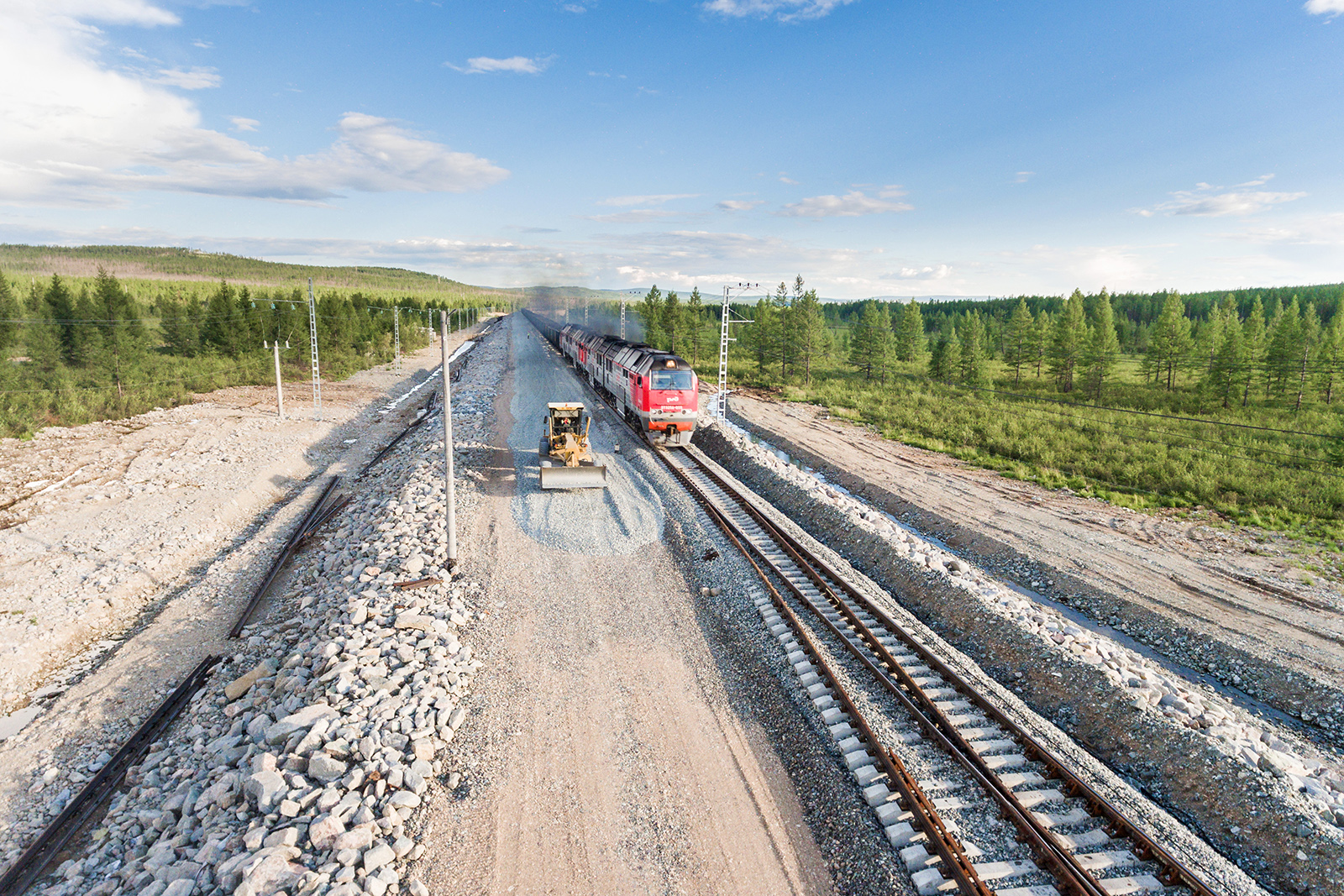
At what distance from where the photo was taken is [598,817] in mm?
7914

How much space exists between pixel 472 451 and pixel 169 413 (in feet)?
74.5

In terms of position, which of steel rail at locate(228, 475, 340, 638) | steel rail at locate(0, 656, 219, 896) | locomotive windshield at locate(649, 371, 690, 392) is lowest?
steel rail at locate(0, 656, 219, 896)

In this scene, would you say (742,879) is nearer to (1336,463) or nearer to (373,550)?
(373,550)

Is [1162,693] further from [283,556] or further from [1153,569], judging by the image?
[283,556]

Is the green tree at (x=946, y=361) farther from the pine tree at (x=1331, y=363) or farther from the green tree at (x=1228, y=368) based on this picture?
the pine tree at (x=1331, y=363)

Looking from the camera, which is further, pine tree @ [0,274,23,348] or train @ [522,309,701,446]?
pine tree @ [0,274,23,348]

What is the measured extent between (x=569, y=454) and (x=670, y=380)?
6370mm

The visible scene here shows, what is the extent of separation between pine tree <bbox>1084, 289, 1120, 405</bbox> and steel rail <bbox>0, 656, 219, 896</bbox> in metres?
59.4

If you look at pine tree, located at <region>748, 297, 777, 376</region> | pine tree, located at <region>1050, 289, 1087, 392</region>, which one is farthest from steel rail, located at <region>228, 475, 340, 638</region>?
pine tree, located at <region>1050, 289, 1087, 392</region>

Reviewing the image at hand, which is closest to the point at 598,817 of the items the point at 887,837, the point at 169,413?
the point at 887,837

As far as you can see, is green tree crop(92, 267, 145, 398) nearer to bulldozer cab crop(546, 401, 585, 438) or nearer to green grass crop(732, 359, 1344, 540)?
bulldozer cab crop(546, 401, 585, 438)

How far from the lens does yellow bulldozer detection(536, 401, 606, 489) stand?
19891 mm

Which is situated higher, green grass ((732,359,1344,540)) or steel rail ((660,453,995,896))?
green grass ((732,359,1344,540))

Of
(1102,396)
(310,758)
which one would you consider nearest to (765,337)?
(1102,396)
